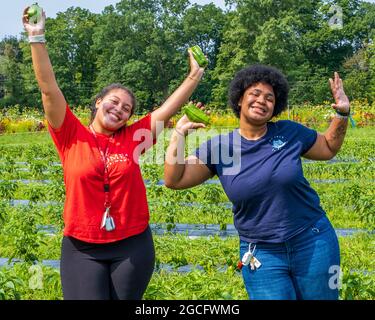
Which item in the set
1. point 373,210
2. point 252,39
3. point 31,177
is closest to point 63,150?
point 373,210

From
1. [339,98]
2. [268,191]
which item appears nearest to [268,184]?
[268,191]

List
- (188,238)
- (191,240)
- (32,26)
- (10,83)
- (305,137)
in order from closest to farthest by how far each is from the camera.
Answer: (32,26), (305,137), (191,240), (188,238), (10,83)

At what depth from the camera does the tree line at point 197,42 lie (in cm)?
3722

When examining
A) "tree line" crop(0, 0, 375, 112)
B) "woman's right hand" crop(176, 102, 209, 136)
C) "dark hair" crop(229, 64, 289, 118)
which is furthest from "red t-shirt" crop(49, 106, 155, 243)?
"tree line" crop(0, 0, 375, 112)

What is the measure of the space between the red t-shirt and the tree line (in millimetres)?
32084

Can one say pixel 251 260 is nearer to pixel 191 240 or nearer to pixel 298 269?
pixel 298 269

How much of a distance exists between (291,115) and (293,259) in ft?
70.3

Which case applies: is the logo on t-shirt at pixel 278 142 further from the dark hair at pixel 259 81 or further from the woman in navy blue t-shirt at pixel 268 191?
the dark hair at pixel 259 81

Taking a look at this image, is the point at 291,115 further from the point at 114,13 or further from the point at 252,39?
the point at 114,13

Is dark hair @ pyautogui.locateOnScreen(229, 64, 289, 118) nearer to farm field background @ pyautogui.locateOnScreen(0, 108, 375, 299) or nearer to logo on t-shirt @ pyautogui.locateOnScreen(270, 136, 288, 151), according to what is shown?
logo on t-shirt @ pyautogui.locateOnScreen(270, 136, 288, 151)

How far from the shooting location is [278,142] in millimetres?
2719

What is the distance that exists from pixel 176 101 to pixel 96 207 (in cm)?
69

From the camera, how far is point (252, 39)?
3803 centimetres

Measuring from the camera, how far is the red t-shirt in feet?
8.91
